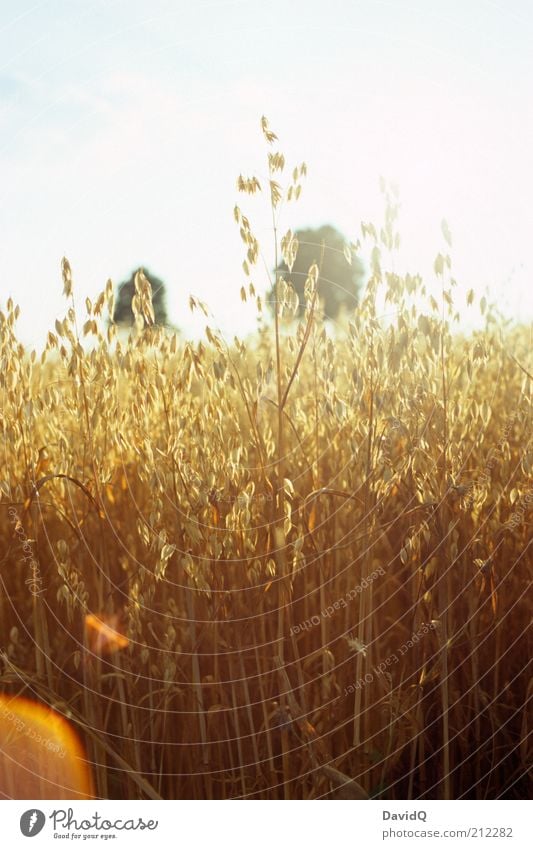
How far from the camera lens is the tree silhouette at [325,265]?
101cm

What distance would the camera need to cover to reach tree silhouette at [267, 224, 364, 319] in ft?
3.31

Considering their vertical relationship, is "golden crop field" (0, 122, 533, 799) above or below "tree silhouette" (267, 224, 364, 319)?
below

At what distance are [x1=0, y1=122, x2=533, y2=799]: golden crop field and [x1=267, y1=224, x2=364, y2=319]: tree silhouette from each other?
2 centimetres

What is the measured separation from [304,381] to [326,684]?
1.70 feet

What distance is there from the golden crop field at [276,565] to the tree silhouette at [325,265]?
2 cm

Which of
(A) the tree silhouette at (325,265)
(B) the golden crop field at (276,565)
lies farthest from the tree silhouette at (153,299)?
(A) the tree silhouette at (325,265)

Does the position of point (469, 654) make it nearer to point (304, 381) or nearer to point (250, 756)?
point (250, 756)

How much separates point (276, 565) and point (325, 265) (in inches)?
16.5

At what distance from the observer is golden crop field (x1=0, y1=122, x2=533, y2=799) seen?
3.20 feet

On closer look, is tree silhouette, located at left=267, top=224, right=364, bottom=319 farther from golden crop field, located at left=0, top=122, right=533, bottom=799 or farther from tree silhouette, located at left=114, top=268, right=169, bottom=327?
tree silhouette, located at left=114, top=268, right=169, bottom=327

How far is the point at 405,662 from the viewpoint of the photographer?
102cm

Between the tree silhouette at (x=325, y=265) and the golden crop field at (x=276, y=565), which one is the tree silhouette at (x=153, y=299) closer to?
the golden crop field at (x=276, y=565)

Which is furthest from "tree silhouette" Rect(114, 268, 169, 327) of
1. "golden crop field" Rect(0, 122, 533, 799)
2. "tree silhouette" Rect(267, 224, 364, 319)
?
"tree silhouette" Rect(267, 224, 364, 319)
